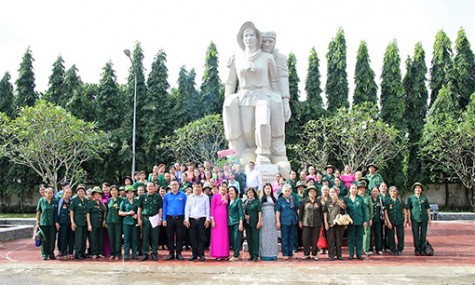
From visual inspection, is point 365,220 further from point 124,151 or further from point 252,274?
point 124,151

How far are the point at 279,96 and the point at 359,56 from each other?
59.8 feet

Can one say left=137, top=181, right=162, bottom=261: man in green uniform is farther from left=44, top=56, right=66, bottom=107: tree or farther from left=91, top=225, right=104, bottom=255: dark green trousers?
left=44, top=56, right=66, bottom=107: tree

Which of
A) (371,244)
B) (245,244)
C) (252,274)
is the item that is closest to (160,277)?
(252,274)

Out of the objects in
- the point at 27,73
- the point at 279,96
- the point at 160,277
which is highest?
the point at 27,73

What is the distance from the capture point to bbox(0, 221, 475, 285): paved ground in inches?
234

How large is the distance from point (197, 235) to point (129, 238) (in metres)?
1.16

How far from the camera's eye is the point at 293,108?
86.9 feet

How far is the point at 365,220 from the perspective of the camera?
773 cm

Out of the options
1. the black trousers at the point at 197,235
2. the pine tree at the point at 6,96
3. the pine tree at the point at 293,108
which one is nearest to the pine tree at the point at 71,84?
the pine tree at the point at 6,96

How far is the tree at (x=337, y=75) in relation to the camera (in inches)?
1061

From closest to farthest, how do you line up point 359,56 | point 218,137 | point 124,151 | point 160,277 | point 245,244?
point 160,277
point 245,244
point 218,137
point 124,151
point 359,56

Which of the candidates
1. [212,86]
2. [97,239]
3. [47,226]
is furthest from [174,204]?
[212,86]

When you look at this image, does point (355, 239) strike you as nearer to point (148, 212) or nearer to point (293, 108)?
point (148, 212)

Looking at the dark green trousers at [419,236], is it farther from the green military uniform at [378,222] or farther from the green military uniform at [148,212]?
the green military uniform at [148,212]
